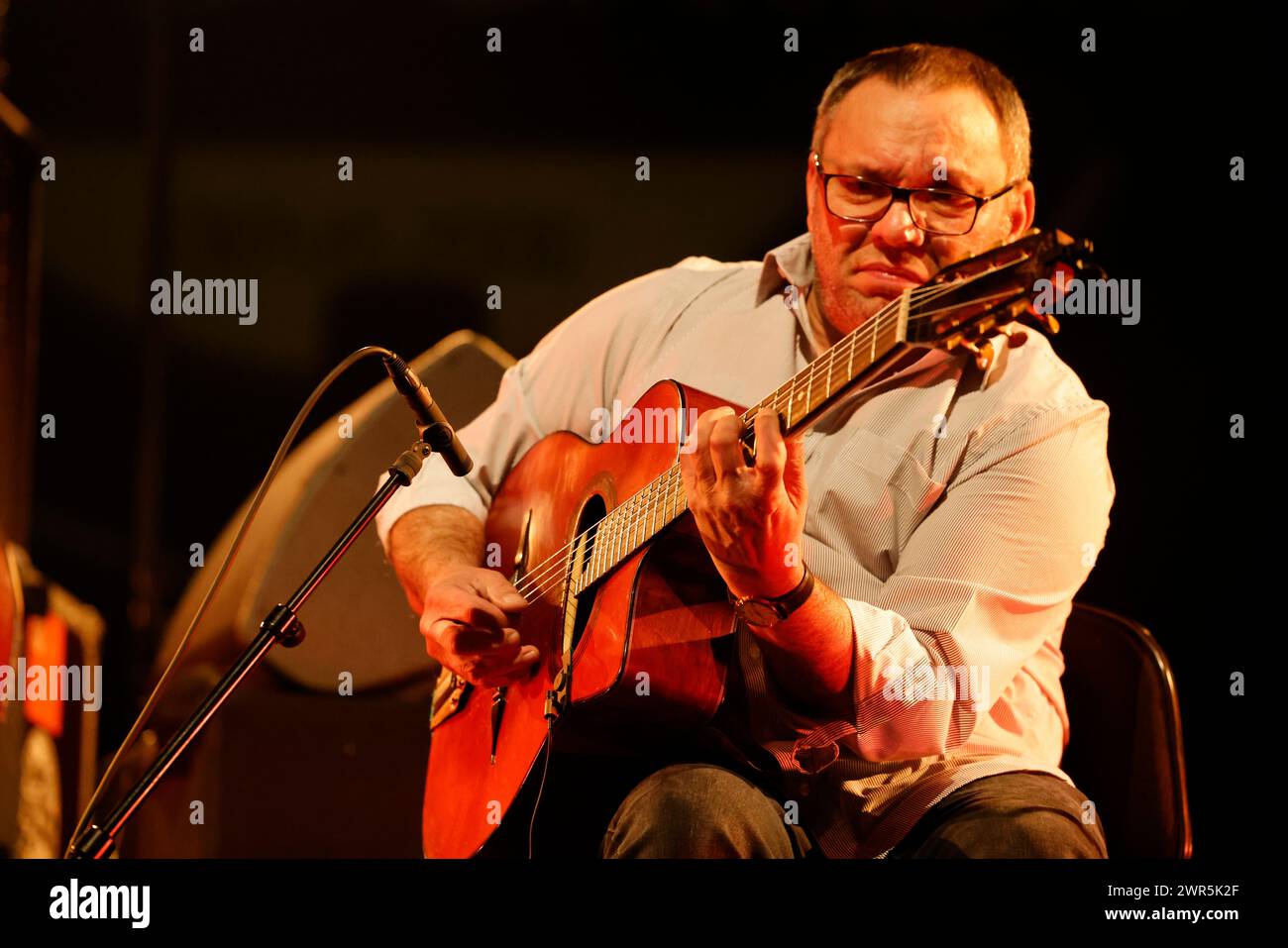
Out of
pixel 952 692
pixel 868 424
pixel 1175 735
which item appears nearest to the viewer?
pixel 952 692

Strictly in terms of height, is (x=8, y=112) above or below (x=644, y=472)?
above

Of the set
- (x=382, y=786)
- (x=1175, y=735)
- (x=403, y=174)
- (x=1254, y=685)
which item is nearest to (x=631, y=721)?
(x=1175, y=735)

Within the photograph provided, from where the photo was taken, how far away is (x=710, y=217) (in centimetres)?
258

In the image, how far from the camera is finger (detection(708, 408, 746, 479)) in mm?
1659

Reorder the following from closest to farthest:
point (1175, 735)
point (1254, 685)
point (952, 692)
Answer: point (952, 692)
point (1175, 735)
point (1254, 685)

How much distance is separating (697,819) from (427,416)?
656 mm

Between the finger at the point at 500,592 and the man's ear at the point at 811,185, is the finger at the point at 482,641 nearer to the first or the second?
the finger at the point at 500,592

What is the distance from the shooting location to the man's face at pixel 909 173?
6.60ft

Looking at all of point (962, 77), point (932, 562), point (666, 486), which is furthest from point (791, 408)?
point (962, 77)

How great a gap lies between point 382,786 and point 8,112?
1580mm

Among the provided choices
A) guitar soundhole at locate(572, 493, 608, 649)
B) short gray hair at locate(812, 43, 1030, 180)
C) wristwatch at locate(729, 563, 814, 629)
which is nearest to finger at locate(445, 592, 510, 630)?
guitar soundhole at locate(572, 493, 608, 649)

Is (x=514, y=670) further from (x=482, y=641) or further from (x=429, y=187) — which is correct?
(x=429, y=187)

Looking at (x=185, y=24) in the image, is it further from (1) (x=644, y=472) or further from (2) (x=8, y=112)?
(1) (x=644, y=472)
